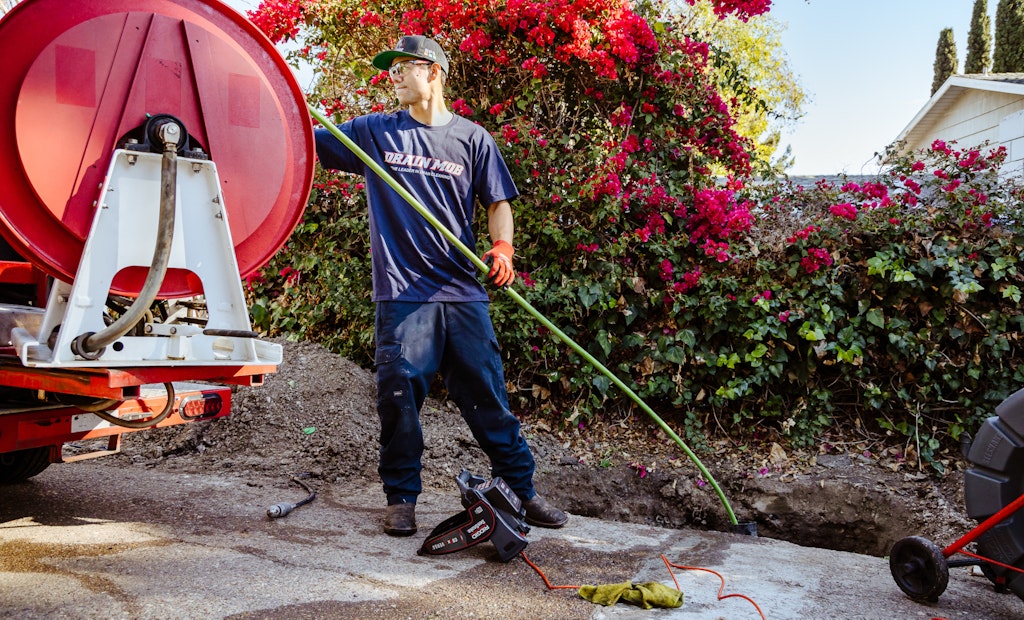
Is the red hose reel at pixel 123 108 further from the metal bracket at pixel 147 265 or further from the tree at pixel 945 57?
the tree at pixel 945 57

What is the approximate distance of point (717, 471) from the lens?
A: 4699 mm

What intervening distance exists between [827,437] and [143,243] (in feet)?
14.3

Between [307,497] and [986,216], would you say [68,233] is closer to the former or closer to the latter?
[307,497]

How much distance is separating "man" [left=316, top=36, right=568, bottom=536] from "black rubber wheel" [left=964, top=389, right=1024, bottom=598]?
1.64 metres

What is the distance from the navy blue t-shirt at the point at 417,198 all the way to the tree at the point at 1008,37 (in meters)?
23.2

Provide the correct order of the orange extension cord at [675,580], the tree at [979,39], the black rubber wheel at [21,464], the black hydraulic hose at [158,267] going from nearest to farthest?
the black hydraulic hose at [158,267], the orange extension cord at [675,580], the black rubber wheel at [21,464], the tree at [979,39]

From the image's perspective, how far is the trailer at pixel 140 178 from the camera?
2080 mm

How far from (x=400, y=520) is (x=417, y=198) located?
1.40 m

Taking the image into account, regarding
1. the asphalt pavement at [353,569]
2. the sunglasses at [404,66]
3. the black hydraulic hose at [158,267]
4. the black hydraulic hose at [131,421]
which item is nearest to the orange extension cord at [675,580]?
the asphalt pavement at [353,569]

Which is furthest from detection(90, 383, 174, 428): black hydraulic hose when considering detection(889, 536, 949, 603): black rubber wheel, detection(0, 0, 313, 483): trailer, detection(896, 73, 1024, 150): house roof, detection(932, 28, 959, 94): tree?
detection(932, 28, 959, 94): tree

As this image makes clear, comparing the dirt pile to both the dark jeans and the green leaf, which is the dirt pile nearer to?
the green leaf

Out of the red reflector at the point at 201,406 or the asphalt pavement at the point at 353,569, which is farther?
the red reflector at the point at 201,406

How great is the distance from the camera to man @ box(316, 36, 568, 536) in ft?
10.2

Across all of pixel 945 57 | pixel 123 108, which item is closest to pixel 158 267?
Answer: pixel 123 108
